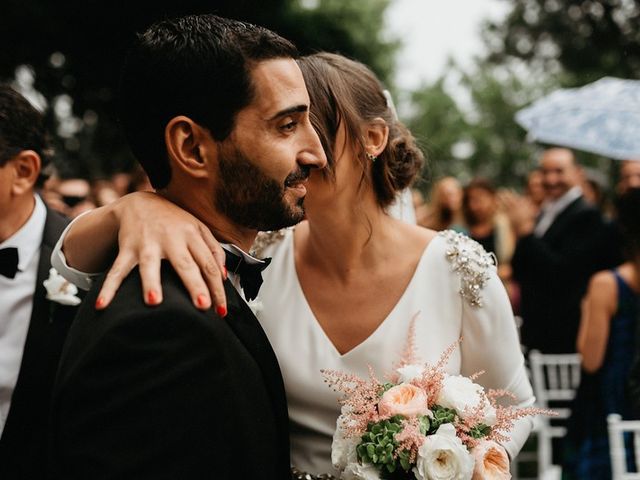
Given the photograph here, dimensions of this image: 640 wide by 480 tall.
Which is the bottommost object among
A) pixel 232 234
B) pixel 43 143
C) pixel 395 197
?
pixel 232 234

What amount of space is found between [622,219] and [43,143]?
9.77ft

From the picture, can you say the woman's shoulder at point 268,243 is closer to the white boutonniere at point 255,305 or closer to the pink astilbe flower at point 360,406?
the white boutonniere at point 255,305

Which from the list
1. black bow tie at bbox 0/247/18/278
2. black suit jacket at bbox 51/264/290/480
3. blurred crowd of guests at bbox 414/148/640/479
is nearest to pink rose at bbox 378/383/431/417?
black suit jacket at bbox 51/264/290/480

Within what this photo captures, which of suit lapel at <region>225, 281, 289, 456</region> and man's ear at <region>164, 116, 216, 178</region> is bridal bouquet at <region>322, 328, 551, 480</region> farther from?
man's ear at <region>164, 116, 216, 178</region>

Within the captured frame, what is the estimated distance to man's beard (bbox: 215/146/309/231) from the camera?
193cm

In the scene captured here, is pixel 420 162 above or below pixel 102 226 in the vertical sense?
above

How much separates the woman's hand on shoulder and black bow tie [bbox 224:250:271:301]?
5.7 inches

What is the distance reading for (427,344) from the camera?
8.76ft

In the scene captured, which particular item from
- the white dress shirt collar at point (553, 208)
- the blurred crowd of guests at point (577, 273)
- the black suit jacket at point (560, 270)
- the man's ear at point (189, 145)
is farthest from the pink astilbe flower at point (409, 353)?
the white dress shirt collar at point (553, 208)

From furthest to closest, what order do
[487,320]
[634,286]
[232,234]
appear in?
[634,286] → [487,320] → [232,234]

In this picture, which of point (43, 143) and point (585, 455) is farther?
point (585, 455)

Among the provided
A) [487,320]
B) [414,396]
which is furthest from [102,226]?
[487,320]

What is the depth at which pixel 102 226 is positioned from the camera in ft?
6.89

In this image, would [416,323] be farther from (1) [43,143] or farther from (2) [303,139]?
(1) [43,143]
